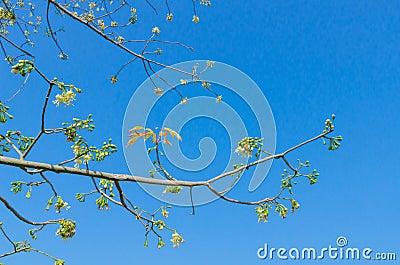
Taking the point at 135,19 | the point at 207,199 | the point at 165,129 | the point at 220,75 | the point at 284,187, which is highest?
the point at 135,19

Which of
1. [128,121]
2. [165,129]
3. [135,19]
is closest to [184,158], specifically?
[165,129]

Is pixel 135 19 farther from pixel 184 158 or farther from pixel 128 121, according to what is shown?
pixel 184 158

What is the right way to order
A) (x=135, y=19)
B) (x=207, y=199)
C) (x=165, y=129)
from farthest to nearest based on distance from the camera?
1. (x=135, y=19)
2. (x=165, y=129)
3. (x=207, y=199)

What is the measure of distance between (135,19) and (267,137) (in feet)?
5.20

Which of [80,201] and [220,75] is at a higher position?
[220,75]

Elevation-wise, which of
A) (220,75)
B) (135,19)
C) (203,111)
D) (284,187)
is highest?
(135,19)

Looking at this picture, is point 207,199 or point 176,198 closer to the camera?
point 207,199

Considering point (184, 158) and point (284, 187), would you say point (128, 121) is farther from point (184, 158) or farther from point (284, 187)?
point (284, 187)

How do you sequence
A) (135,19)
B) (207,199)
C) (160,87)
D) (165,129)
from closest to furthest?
(207,199)
(165,129)
(160,87)
(135,19)

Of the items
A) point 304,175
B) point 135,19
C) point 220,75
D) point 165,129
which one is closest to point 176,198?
point 165,129

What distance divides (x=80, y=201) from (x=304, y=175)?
147 centimetres

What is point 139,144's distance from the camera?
2711mm

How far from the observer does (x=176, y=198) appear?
9.11 ft

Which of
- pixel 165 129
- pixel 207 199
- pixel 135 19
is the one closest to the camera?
pixel 207 199
